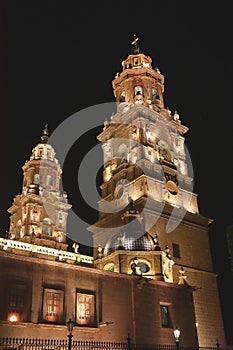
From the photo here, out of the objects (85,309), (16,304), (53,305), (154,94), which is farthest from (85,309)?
(154,94)

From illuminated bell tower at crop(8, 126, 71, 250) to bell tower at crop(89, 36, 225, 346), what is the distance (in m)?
6.05

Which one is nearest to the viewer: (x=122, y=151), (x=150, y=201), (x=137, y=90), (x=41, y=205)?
(x=150, y=201)

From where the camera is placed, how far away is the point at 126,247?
128 feet

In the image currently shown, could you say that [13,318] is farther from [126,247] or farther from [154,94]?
[154,94]

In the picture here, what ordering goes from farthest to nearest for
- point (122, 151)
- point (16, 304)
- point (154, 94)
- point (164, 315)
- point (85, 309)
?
point (154, 94), point (122, 151), point (164, 315), point (85, 309), point (16, 304)

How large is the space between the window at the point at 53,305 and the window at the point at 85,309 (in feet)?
4.87

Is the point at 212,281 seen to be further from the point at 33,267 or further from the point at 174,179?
the point at 33,267

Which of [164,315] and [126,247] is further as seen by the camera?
[126,247]

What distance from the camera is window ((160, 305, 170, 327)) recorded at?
33000mm

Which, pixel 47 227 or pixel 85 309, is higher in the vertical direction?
pixel 47 227

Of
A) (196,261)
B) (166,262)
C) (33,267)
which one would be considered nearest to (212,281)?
(196,261)

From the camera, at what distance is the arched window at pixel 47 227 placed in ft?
179

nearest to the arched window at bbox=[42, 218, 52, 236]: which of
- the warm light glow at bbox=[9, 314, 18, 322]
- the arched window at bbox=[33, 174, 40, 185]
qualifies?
the arched window at bbox=[33, 174, 40, 185]

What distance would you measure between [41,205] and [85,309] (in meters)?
28.5
